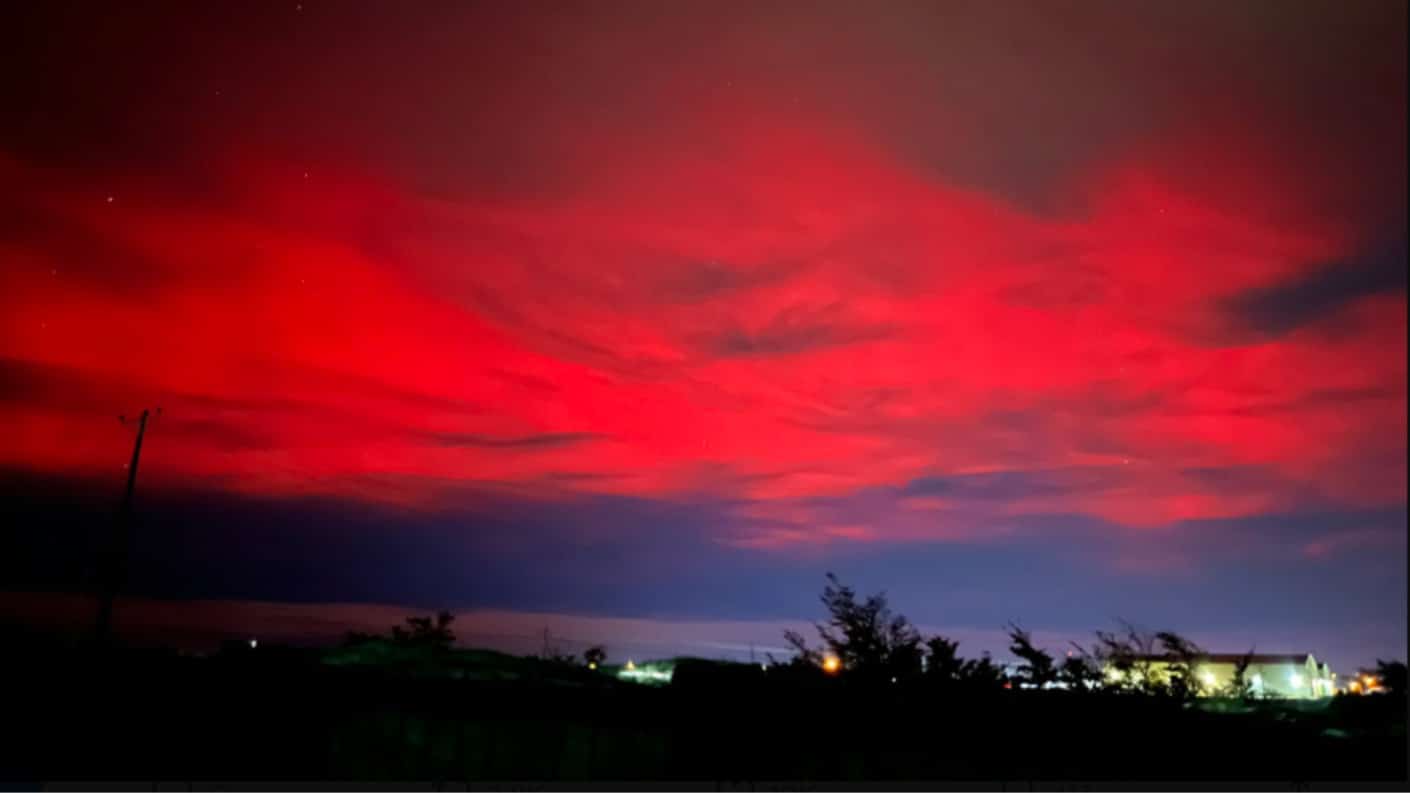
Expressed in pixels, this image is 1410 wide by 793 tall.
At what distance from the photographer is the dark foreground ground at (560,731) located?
9344 millimetres

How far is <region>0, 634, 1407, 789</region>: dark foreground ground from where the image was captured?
30.7 feet

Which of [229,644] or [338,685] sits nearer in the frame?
[338,685]

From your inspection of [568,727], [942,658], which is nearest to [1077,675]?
[942,658]

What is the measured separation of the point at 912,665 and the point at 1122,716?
8.95m

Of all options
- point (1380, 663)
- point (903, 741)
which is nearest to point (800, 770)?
point (903, 741)

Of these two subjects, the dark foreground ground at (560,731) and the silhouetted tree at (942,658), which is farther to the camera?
the silhouetted tree at (942,658)

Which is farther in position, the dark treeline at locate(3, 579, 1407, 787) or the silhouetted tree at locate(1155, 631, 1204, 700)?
the silhouetted tree at locate(1155, 631, 1204, 700)

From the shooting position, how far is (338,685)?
9617 mm

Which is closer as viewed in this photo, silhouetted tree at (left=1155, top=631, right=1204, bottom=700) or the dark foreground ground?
the dark foreground ground

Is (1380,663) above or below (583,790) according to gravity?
above

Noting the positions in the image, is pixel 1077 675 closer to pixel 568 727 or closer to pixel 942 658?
pixel 942 658

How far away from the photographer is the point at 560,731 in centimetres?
1002

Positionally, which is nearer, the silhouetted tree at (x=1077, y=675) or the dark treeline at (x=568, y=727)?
the dark treeline at (x=568, y=727)

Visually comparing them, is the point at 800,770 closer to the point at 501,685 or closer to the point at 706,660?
the point at 706,660
